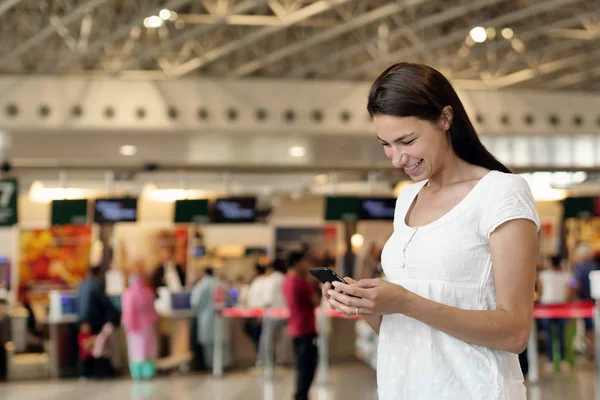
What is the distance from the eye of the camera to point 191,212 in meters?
14.2

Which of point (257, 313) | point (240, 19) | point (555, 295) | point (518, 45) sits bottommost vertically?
point (257, 313)

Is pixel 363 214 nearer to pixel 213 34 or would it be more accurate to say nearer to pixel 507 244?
pixel 213 34

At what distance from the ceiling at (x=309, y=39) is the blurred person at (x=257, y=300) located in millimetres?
4669

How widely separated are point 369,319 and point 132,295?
1257cm

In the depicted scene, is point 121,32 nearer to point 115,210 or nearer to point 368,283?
point 115,210

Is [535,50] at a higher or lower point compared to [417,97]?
higher

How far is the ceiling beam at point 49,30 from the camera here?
15.5 metres

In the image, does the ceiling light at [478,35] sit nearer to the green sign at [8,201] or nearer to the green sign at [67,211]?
the green sign at [67,211]

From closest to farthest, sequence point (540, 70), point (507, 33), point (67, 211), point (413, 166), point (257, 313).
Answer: point (413, 166) → point (67, 211) → point (257, 313) → point (507, 33) → point (540, 70)

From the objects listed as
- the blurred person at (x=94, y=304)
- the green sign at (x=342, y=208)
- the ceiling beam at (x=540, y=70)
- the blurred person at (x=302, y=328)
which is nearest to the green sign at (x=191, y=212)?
the blurred person at (x=94, y=304)

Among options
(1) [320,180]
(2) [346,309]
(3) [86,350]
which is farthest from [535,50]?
(2) [346,309]

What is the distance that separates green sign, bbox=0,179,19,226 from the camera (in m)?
13.2

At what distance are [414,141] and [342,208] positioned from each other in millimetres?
11889

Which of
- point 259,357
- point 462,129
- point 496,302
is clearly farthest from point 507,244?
point 259,357
